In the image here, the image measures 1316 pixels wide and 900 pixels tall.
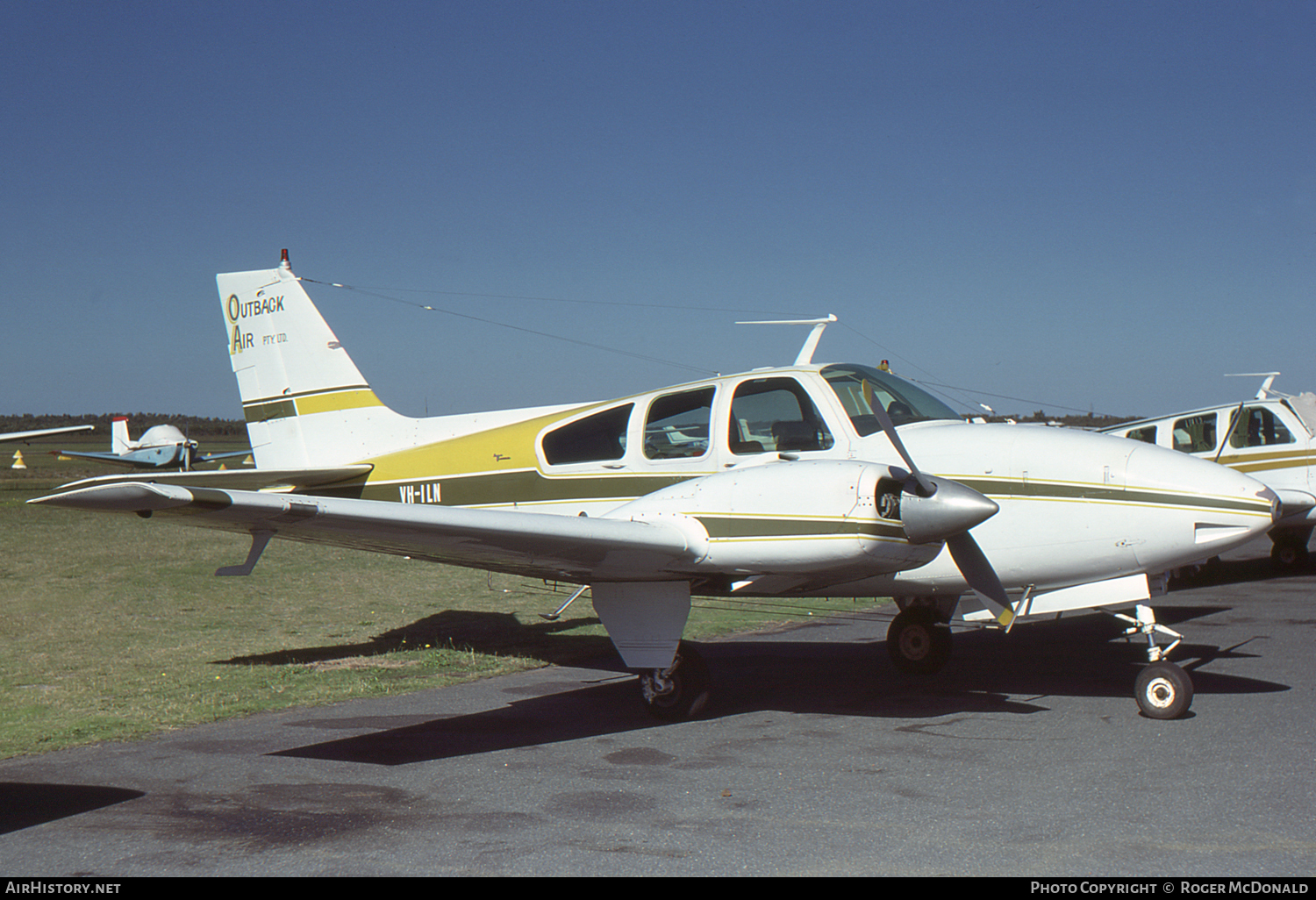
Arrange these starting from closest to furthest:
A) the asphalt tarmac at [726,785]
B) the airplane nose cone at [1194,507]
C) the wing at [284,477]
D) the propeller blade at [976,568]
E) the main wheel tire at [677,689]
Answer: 1. the asphalt tarmac at [726,785]
2. the airplane nose cone at [1194,507]
3. the propeller blade at [976,568]
4. the main wheel tire at [677,689]
5. the wing at [284,477]

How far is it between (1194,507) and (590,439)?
4483 millimetres

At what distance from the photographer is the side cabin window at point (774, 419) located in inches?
288

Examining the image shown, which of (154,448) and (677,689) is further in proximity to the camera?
(154,448)

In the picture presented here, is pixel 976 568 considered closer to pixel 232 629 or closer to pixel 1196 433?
pixel 232 629

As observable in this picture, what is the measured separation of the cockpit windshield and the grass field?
4.06 meters

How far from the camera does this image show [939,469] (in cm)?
689

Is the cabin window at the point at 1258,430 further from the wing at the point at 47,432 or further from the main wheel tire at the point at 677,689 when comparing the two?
the wing at the point at 47,432

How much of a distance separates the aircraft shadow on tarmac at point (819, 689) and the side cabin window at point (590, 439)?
197cm

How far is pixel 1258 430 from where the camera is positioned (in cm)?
1585

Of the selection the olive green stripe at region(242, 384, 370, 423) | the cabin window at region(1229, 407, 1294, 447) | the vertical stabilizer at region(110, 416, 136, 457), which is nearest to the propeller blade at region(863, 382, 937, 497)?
the olive green stripe at region(242, 384, 370, 423)

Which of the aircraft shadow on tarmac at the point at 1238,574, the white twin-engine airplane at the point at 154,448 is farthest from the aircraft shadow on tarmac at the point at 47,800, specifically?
the white twin-engine airplane at the point at 154,448

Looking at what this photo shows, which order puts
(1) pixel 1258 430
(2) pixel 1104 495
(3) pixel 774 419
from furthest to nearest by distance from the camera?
(1) pixel 1258 430, (3) pixel 774 419, (2) pixel 1104 495

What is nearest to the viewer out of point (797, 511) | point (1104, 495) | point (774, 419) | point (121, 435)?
point (797, 511)

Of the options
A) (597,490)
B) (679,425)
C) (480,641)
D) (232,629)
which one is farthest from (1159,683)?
(232,629)
